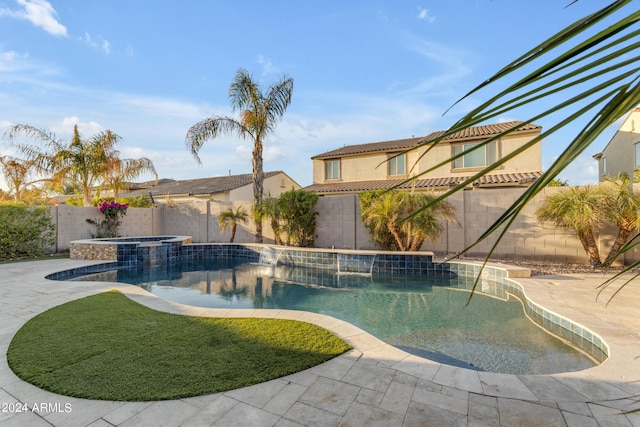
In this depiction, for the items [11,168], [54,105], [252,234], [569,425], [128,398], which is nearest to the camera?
[569,425]

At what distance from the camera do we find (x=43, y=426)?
2.68 m

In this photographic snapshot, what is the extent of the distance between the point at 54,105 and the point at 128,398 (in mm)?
12762

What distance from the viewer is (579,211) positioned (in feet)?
28.6

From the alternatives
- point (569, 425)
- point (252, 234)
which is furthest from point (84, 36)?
point (569, 425)

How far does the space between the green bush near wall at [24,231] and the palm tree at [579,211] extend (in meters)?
18.5

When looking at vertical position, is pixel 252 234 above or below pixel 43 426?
above

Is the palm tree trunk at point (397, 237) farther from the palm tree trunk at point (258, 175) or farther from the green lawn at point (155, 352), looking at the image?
the green lawn at point (155, 352)

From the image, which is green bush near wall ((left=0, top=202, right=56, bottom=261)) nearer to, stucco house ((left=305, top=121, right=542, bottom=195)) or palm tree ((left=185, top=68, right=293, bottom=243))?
palm tree ((left=185, top=68, right=293, bottom=243))

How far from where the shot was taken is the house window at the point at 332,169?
20.3 metres

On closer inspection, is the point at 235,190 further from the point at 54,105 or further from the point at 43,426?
the point at 43,426

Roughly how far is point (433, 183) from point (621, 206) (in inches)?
313

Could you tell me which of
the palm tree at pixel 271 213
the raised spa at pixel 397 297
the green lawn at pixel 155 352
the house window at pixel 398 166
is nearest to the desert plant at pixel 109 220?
the raised spa at pixel 397 297

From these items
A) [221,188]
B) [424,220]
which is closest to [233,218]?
[424,220]

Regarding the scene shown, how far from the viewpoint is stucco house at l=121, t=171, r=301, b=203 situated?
80.8 feet
